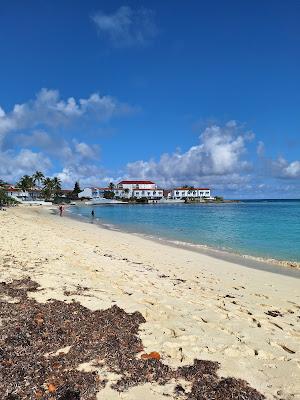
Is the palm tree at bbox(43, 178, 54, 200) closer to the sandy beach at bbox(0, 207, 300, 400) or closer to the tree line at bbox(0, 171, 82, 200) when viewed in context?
the tree line at bbox(0, 171, 82, 200)

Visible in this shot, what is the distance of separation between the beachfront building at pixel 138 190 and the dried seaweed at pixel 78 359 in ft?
576

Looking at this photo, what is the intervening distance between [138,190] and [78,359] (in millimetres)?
182843

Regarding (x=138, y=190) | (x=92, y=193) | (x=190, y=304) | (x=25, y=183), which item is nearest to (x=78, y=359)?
(x=190, y=304)

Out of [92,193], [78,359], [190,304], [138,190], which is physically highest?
[138,190]

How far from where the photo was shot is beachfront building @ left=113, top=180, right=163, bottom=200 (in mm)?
185875

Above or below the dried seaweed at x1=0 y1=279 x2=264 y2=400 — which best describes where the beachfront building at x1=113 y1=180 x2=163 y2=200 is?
above

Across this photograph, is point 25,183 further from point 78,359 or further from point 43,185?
point 78,359

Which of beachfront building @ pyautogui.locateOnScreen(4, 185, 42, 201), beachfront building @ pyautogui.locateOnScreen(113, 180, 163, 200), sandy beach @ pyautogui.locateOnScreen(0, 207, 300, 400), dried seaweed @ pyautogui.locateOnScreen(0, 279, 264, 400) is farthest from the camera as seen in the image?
beachfront building @ pyautogui.locateOnScreen(113, 180, 163, 200)

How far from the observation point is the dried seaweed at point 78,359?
161 inches

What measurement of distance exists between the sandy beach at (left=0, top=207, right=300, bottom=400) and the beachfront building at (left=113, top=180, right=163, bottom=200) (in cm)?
16941

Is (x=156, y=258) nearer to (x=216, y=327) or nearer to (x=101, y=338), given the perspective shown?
(x=216, y=327)

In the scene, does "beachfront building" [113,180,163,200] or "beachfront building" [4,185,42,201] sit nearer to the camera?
"beachfront building" [4,185,42,201]

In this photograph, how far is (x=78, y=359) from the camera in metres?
4.75

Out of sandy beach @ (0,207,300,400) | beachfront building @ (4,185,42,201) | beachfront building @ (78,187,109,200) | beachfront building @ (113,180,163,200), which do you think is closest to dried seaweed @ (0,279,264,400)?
sandy beach @ (0,207,300,400)
